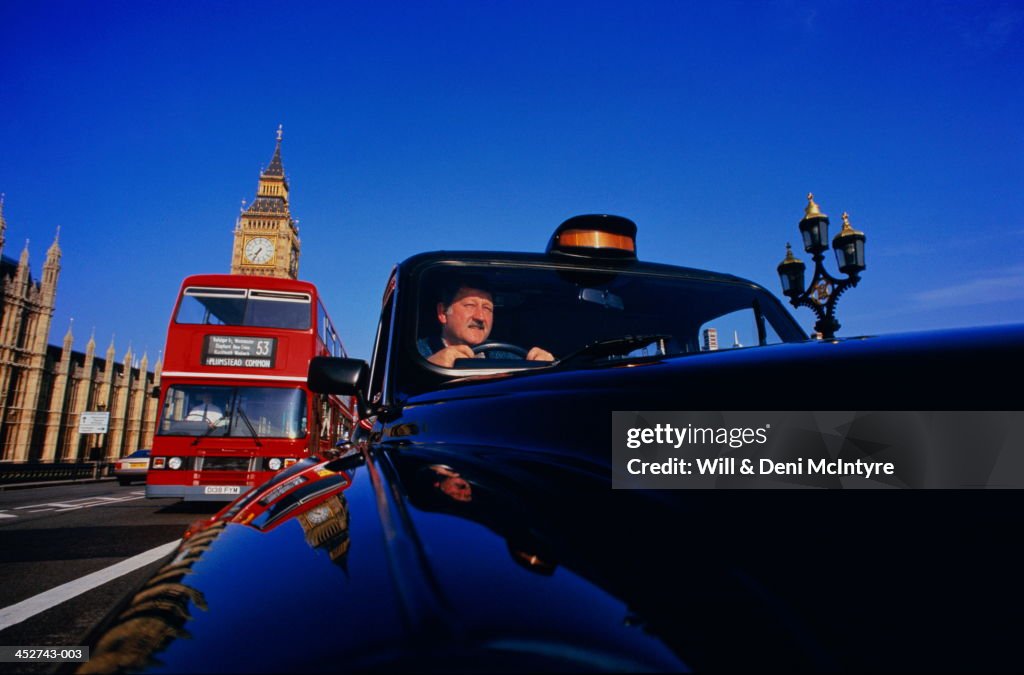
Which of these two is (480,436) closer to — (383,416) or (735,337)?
(383,416)

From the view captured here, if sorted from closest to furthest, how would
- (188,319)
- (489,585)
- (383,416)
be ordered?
(489,585) → (383,416) → (188,319)

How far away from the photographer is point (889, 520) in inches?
19.4

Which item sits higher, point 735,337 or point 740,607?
point 735,337

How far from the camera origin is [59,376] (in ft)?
156

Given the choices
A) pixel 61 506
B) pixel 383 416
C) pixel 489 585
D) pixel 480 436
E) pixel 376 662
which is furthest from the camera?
pixel 61 506

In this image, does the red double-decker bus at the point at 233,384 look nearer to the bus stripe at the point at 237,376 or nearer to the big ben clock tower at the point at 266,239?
the bus stripe at the point at 237,376

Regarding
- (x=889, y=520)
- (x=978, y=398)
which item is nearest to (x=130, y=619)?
(x=889, y=520)

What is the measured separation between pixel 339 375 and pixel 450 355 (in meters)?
0.42

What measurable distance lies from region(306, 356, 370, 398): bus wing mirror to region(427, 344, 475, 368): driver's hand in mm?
331

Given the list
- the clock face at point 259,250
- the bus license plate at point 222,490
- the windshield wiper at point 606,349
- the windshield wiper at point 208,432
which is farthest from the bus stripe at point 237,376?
the clock face at point 259,250

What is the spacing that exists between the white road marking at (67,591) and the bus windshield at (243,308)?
448 centimetres

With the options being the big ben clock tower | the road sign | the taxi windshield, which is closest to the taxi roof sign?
the taxi windshield

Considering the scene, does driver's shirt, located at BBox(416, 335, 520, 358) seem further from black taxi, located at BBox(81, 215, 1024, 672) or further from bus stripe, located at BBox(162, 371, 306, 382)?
bus stripe, located at BBox(162, 371, 306, 382)

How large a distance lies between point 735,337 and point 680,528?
1.93m
